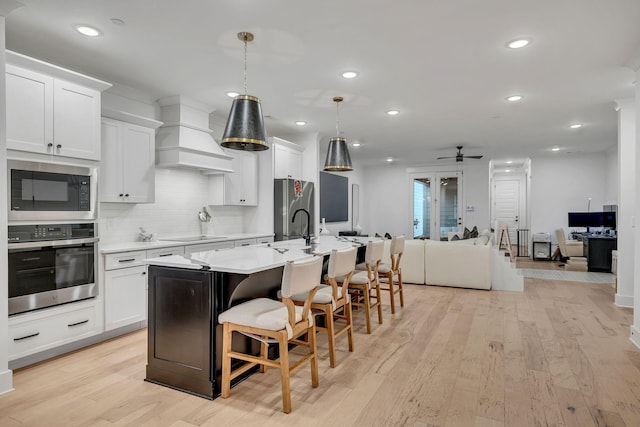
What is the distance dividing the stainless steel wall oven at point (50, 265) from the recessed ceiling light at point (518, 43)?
397cm

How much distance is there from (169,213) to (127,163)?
1.03 meters

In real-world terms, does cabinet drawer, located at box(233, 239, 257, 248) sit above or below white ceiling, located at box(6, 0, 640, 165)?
below

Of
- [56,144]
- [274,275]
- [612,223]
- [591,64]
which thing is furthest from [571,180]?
[56,144]

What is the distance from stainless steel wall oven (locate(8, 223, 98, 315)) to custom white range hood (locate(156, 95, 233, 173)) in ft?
4.75

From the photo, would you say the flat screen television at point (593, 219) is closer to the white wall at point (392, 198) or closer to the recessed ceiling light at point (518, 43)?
the white wall at point (392, 198)

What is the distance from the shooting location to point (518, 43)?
3162 mm

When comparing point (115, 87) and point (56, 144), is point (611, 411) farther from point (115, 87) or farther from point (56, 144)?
point (115, 87)

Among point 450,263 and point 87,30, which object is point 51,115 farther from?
point 450,263

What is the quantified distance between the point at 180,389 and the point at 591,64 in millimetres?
4563

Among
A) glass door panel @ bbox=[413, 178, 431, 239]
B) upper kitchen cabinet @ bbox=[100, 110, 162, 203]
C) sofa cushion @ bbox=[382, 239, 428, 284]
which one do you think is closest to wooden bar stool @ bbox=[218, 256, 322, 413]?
upper kitchen cabinet @ bbox=[100, 110, 162, 203]

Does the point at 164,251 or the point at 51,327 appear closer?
the point at 51,327

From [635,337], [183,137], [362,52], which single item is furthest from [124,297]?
[635,337]

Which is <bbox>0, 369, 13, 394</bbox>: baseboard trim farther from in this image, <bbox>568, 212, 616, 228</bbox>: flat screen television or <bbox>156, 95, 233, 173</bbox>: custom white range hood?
<bbox>568, 212, 616, 228</bbox>: flat screen television

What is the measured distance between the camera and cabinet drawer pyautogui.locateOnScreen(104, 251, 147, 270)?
3.53 meters
